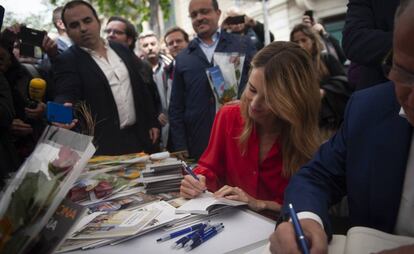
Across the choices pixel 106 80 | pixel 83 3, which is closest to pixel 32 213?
pixel 106 80

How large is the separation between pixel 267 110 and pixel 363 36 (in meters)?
0.56

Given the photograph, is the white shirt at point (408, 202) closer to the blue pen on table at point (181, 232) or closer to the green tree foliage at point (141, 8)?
the blue pen on table at point (181, 232)

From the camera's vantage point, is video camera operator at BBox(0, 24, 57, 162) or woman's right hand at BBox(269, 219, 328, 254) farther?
video camera operator at BBox(0, 24, 57, 162)

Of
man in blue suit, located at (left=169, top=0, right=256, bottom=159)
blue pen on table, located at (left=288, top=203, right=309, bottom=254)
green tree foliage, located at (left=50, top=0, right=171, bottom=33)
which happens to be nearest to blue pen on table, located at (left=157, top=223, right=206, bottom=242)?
blue pen on table, located at (left=288, top=203, right=309, bottom=254)

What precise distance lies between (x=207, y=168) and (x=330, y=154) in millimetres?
814

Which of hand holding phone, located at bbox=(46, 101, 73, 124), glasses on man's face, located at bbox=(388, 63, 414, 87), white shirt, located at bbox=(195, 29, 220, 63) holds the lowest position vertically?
hand holding phone, located at bbox=(46, 101, 73, 124)

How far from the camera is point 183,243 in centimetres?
123

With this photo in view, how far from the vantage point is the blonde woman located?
1941 millimetres

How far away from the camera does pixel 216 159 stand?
215cm

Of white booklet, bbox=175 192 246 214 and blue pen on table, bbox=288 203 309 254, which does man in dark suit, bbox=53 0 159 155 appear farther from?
blue pen on table, bbox=288 203 309 254

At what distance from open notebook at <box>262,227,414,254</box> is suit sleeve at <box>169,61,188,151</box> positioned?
238 centimetres

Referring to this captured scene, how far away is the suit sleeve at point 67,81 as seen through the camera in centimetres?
284

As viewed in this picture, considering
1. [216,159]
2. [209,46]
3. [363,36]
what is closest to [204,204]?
[216,159]

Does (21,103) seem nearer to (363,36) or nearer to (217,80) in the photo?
(217,80)
